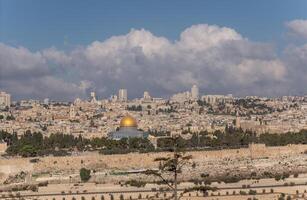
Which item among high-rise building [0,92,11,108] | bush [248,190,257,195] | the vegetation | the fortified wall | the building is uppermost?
high-rise building [0,92,11,108]

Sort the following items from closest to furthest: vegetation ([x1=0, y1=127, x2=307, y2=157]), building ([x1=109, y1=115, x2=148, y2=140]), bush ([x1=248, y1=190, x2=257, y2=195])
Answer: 1. bush ([x1=248, y1=190, x2=257, y2=195])
2. vegetation ([x1=0, y1=127, x2=307, y2=157])
3. building ([x1=109, y1=115, x2=148, y2=140])

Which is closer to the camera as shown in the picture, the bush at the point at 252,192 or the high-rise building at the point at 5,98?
the bush at the point at 252,192

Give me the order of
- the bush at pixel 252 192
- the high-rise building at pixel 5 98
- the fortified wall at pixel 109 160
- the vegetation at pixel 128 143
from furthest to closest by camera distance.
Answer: the high-rise building at pixel 5 98 → the vegetation at pixel 128 143 → the fortified wall at pixel 109 160 → the bush at pixel 252 192

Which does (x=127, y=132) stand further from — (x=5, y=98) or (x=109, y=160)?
(x=5, y=98)

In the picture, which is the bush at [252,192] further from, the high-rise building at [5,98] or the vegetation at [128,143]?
the high-rise building at [5,98]

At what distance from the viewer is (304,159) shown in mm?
56688

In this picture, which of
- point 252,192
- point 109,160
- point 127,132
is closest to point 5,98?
point 127,132

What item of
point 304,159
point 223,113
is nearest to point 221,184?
point 304,159

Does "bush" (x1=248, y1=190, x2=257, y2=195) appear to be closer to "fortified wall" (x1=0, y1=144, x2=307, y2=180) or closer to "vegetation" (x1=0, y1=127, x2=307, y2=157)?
"fortified wall" (x1=0, y1=144, x2=307, y2=180)

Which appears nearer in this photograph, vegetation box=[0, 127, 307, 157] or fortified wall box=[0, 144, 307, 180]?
fortified wall box=[0, 144, 307, 180]

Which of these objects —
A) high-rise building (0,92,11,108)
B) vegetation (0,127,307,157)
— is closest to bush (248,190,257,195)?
vegetation (0,127,307,157)

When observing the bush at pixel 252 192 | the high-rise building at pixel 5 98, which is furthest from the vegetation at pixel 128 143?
the high-rise building at pixel 5 98

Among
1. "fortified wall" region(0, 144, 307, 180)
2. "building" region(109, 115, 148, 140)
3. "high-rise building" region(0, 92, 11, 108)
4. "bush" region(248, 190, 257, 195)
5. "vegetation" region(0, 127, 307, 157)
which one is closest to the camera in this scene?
"bush" region(248, 190, 257, 195)

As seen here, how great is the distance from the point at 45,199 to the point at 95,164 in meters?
25.4
